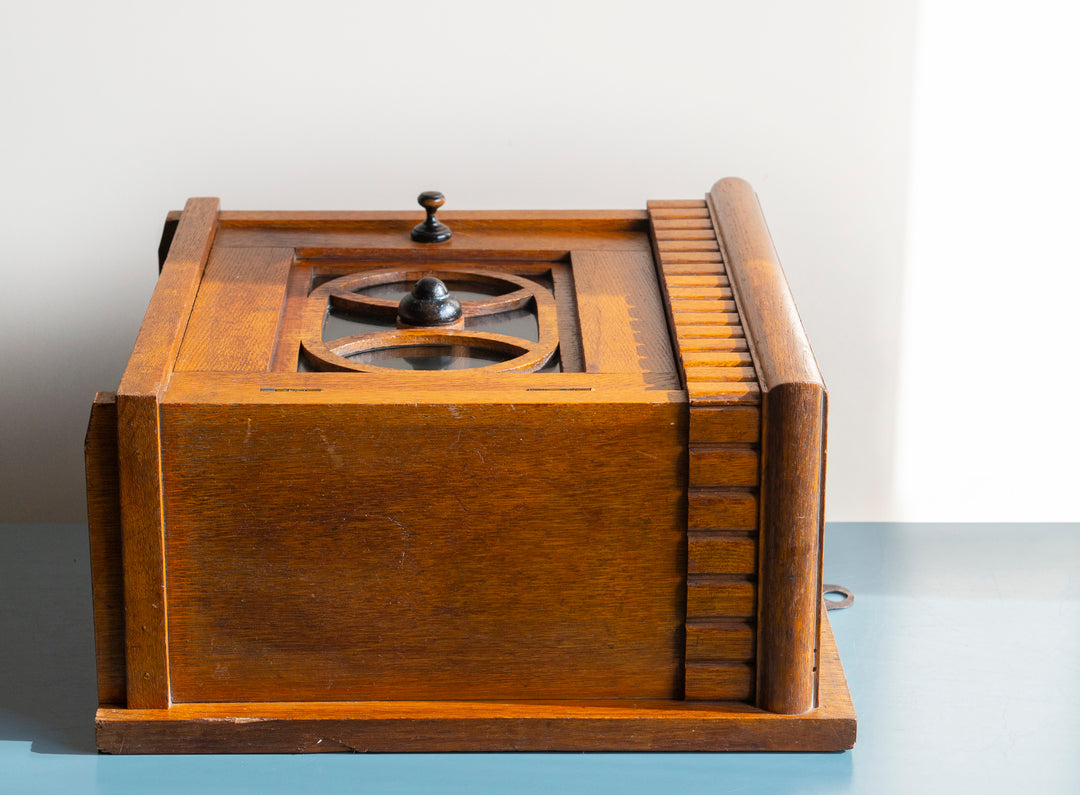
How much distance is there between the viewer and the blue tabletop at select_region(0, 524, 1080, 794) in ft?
3.94

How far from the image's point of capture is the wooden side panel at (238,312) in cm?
125

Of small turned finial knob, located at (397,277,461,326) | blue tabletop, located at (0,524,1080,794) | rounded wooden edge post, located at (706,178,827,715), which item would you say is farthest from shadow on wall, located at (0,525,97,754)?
rounded wooden edge post, located at (706,178,827,715)

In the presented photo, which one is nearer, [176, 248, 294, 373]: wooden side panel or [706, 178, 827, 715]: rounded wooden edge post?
[706, 178, 827, 715]: rounded wooden edge post

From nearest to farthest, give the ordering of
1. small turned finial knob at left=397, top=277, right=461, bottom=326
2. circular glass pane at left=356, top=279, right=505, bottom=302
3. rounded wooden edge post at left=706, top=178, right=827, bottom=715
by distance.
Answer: rounded wooden edge post at left=706, top=178, right=827, bottom=715 < small turned finial knob at left=397, top=277, right=461, bottom=326 < circular glass pane at left=356, top=279, right=505, bottom=302

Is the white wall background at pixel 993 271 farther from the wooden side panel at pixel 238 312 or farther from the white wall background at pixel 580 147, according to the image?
the wooden side panel at pixel 238 312

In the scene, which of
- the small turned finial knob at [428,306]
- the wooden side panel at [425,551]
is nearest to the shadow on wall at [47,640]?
the wooden side panel at [425,551]

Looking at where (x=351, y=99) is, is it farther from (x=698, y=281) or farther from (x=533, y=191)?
(x=698, y=281)

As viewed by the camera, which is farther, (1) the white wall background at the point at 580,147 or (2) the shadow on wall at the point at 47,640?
(1) the white wall background at the point at 580,147

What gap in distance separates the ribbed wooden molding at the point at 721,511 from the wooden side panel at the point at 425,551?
15 mm

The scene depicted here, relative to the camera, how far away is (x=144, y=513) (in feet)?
3.84

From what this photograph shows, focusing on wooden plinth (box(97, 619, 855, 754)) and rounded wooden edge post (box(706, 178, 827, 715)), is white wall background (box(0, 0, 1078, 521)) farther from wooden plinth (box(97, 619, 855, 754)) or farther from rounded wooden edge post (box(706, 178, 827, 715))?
wooden plinth (box(97, 619, 855, 754))

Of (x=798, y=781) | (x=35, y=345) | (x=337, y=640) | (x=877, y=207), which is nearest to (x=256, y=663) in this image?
(x=337, y=640)

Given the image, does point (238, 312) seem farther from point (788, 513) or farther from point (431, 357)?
point (788, 513)

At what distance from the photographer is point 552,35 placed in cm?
174
